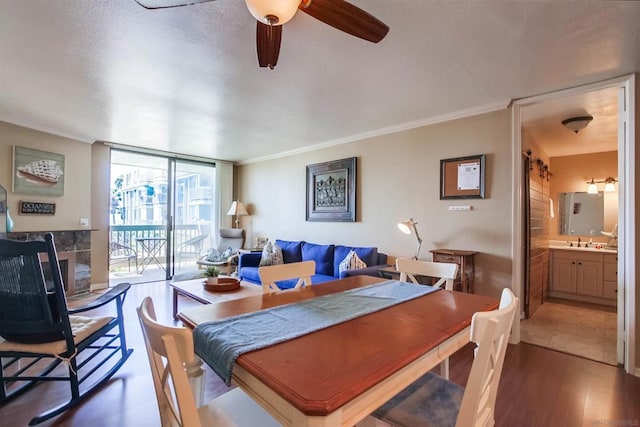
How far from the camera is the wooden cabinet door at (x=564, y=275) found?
439cm

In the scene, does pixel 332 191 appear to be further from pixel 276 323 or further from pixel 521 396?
pixel 276 323

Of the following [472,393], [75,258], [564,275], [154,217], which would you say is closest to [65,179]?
[75,258]

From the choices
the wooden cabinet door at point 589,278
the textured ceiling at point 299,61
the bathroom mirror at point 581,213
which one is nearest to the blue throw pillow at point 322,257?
the textured ceiling at point 299,61

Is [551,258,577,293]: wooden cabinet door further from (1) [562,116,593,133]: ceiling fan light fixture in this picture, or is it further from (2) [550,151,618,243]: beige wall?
(1) [562,116,593,133]: ceiling fan light fixture

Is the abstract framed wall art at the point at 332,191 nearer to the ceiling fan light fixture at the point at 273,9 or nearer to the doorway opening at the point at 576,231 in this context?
the doorway opening at the point at 576,231

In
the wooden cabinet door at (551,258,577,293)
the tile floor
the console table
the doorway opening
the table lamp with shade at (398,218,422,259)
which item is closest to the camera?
the doorway opening

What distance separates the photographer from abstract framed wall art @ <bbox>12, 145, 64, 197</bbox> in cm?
384

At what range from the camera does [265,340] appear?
3.34 ft

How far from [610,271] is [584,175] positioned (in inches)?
60.0

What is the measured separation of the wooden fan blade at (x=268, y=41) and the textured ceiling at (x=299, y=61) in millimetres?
298

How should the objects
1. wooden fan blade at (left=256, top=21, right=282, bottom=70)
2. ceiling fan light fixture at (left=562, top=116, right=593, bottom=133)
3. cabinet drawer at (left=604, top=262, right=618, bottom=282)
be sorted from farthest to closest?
cabinet drawer at (left=604, top=262, right=618, bottom=282), ceiling fan light fixture at (left=562, top=116, right=593, bottom=133), wooden fan blade at (left=256, top=21, right=282, bottom=70)

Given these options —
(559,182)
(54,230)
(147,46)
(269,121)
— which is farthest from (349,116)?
(54,230)

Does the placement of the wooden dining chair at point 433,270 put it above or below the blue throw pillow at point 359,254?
above

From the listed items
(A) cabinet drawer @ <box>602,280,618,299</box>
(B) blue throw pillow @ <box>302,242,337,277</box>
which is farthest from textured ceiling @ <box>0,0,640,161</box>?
(A) cabinet drawer @ <box>602,280,618,299</box>
